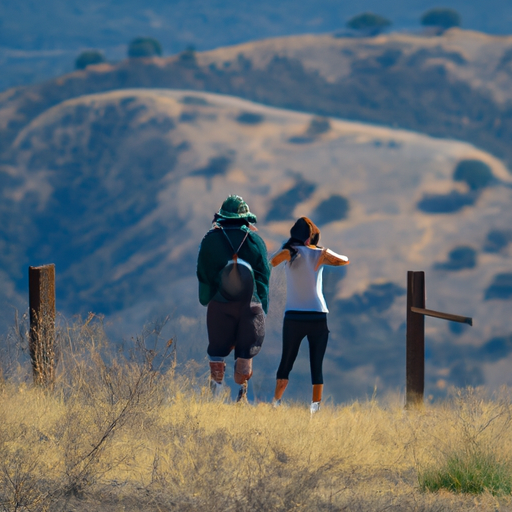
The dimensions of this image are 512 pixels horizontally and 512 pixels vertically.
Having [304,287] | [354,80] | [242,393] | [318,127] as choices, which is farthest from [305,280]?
[354,80]

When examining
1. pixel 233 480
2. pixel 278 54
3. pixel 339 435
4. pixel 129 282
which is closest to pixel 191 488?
pixel 233 480

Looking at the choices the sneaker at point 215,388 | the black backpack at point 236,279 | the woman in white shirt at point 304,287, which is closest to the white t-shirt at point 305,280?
the woman in white shirt at point 304,287

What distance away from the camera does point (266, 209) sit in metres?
108

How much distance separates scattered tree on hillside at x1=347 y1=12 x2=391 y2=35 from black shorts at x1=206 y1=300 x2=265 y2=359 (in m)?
137

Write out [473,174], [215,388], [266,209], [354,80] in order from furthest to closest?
[354,80], [266,209], [473,174], [215,388]

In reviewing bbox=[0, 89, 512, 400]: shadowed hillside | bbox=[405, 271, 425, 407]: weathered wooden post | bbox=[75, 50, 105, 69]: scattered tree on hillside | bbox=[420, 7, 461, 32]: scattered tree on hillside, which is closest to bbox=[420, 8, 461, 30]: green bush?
bbox=[420, 7, 461, 32]: scattered tree on hillside

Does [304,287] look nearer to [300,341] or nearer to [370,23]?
[300,341]

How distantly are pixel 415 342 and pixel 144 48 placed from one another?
13761 centimetres

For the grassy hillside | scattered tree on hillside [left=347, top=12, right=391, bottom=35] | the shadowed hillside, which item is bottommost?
the shadowed hillside

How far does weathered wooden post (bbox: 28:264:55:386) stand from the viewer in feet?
22.1

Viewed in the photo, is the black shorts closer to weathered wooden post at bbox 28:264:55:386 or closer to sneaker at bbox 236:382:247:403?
sneaker at bbox 236:382:247:403

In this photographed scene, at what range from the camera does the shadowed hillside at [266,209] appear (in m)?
95.6

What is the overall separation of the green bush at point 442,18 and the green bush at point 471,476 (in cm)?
13943

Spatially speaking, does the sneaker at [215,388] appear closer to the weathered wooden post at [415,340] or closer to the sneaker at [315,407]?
the sneaker at [315,407]
